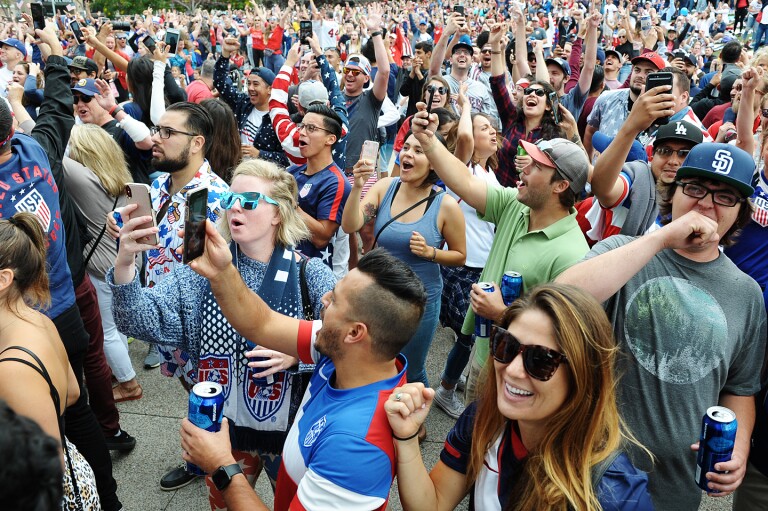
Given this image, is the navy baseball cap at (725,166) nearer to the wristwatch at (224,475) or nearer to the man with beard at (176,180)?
the wristwatch at (224,475)

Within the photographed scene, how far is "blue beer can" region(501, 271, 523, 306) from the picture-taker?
2656 millimetres

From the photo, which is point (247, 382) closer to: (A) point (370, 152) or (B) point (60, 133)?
(A) point (370, 152)

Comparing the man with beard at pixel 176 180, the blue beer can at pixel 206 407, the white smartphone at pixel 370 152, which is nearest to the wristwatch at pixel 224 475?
the blue beer can at pixel 206 407

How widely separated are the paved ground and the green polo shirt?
116 cm

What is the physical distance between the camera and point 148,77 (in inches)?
229

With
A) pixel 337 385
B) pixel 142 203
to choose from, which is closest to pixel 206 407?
pixel 337 385

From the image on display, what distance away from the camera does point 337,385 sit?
201cm

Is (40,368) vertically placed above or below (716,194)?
below

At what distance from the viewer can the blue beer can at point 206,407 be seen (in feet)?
6.02

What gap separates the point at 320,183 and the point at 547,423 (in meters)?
2.86

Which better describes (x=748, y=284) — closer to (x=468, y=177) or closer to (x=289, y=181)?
(x=468, y=177)

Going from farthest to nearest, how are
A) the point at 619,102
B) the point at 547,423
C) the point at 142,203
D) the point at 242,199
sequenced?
the point at 619,102
the point at 242,199
the point at 142,203
the point at 547,423

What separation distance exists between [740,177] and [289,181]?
75.6 inches

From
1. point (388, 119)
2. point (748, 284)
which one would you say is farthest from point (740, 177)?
point (388, 119)
